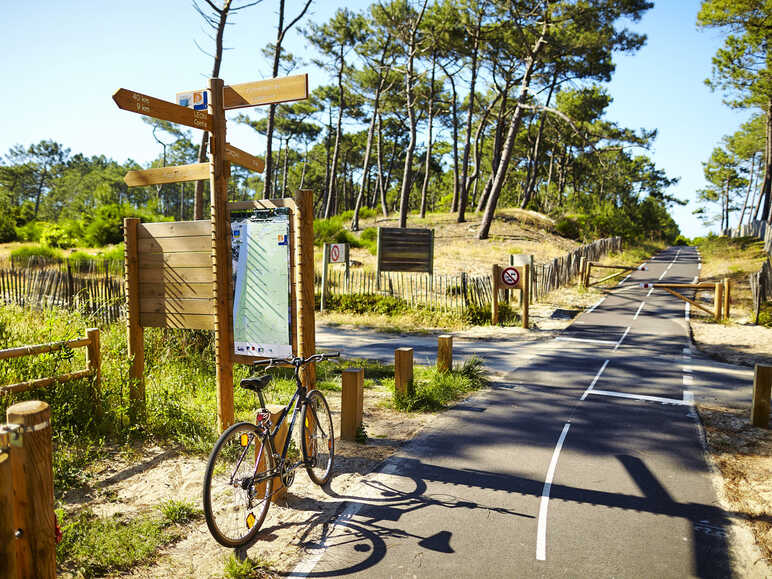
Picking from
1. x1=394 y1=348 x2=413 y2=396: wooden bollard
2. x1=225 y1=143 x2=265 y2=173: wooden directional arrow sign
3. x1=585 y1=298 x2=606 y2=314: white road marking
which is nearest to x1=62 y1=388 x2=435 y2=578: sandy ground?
x1=394 y1=348 x2=413 y2=396: wooden bollard

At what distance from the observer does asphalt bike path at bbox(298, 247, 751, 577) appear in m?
3.72

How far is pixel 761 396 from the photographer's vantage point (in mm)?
6738

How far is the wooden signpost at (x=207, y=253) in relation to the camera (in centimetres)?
498

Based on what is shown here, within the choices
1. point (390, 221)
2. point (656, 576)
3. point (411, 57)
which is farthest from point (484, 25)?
point (656, 576)

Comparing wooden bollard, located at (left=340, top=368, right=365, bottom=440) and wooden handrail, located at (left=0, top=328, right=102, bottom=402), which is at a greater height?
wooden handrail, located at (left=0, top=328, right=102, bottom=402)

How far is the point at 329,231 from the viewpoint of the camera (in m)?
28.0

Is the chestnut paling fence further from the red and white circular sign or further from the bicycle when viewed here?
the bicycle

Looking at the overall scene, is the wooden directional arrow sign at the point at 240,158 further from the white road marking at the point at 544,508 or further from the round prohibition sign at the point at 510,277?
the round prohibition sign at the point at 510,277

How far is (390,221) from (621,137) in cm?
2015

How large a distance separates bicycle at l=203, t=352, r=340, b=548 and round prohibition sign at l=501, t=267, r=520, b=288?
1069 centimetres

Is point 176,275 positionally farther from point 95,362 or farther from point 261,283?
point 95,362

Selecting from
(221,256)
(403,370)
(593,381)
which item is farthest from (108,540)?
(593,381)

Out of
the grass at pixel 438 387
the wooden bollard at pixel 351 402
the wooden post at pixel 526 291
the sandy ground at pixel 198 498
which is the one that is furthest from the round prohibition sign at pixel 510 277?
the wooden bollard at pixel 351 402

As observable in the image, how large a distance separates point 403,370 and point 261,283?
2.81 meters
